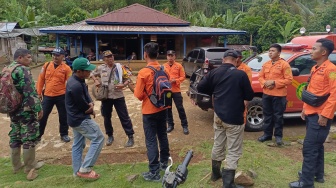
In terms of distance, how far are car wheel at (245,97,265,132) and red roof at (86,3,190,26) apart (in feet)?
44.2

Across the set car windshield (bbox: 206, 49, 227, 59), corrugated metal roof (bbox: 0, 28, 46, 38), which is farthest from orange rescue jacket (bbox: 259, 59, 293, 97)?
corrugated metal roof (bbox: 0, 28, 46, 38)

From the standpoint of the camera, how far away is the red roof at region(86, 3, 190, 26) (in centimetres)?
1802

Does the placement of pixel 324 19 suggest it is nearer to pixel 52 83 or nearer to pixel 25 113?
pixel 52 83

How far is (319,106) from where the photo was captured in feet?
11.2

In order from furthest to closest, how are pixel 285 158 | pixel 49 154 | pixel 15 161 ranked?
1. pixel 49 154
2. pixel 285 158
3. pixel 15 161

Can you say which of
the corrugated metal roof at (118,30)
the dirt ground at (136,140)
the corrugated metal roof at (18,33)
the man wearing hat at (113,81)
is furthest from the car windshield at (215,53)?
the corrugated metal roof at (18,33)

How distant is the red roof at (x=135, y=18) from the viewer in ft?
59.1

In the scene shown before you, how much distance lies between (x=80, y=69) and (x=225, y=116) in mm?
1923

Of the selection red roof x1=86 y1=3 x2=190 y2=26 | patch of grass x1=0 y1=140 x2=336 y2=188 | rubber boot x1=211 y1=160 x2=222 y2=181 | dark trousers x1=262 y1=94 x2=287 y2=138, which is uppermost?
red roof x1=86 y1=3 x2=190 y2=26

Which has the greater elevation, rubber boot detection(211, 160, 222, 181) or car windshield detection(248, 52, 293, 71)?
car windshield detection(248, 52, 293, 71)

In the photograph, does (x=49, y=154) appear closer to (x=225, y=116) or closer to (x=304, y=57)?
(x=225, y=116)

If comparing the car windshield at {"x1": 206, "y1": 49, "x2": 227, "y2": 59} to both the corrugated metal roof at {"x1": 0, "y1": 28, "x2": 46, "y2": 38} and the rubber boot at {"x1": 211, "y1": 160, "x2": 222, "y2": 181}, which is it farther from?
the corrugated metal roof at {"x1": 0, "y1": 28, "x2": 46, "y2": 38}

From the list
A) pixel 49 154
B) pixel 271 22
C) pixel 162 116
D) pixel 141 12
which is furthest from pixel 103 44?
pixel 162 116

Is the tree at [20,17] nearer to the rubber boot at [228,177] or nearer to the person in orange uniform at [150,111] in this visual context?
the person in orange uniform at [150,111]
